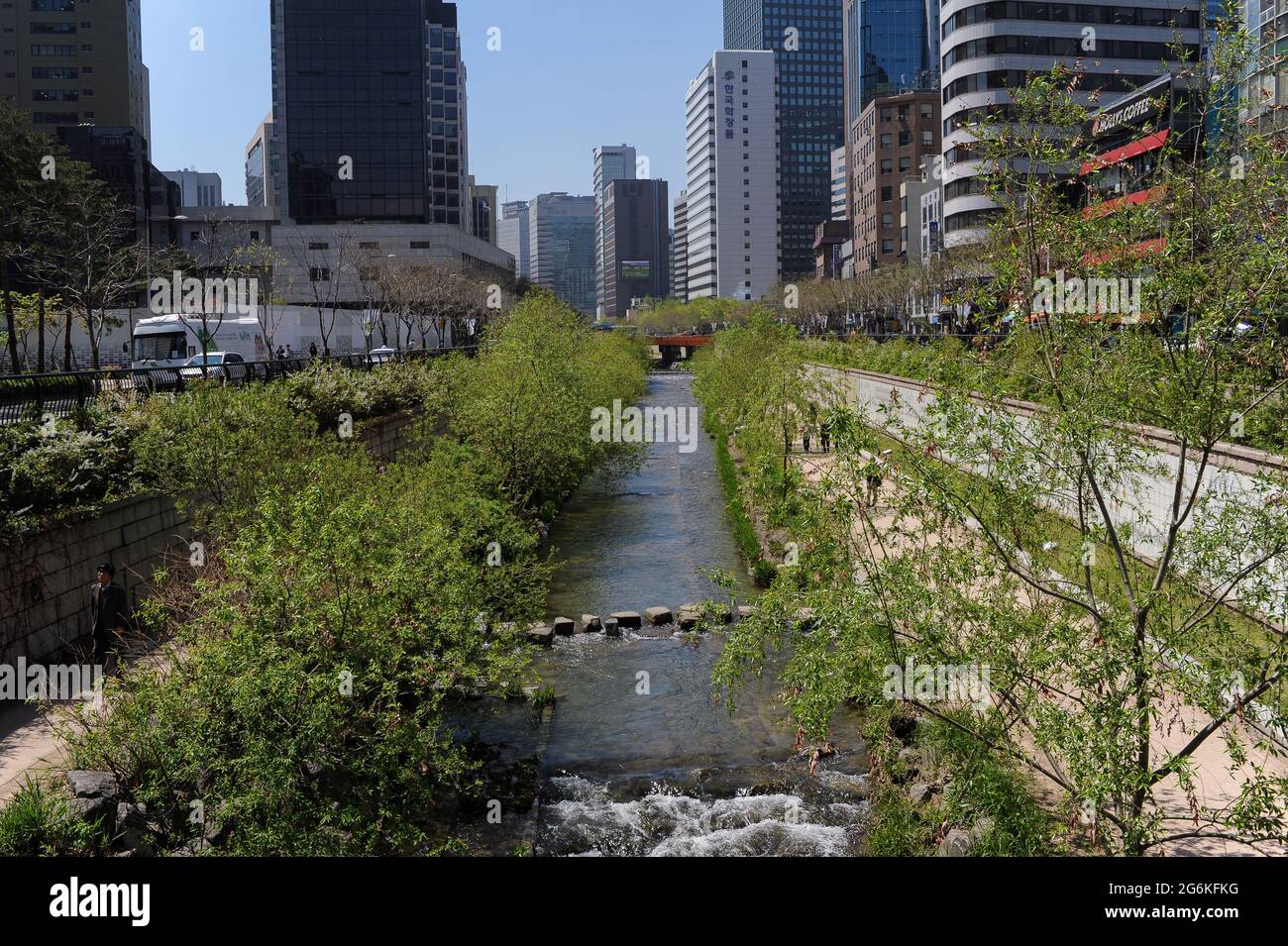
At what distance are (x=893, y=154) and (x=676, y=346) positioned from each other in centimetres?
4158

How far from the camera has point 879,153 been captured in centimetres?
13750

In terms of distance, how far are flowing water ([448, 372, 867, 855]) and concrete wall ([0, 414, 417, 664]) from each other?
7129 mm

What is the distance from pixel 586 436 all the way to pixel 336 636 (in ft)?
90.7

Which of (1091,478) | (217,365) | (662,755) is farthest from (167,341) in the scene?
(1091,478)

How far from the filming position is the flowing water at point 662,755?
15.4 metres

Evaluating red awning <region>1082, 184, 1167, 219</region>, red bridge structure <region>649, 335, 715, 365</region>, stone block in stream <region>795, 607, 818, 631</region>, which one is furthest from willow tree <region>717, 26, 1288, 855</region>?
red bridge structure <region>649, 335, 715, 365</region>

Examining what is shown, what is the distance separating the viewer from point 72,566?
A: 20.2 meters

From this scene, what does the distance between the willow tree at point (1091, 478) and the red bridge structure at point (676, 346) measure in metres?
147

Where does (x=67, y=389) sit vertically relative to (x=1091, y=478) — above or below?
above

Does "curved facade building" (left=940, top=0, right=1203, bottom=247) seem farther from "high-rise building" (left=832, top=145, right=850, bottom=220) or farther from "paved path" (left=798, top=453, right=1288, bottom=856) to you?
"paved path" (left=798, top=453, right=1288, bottom=856)

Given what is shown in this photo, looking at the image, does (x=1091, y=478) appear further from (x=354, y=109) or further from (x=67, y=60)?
(x=354, y=109)

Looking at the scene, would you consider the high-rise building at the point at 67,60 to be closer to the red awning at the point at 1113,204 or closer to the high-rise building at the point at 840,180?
the high-rise building at the point at 840,180

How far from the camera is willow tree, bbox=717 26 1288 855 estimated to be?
10.6 metres
